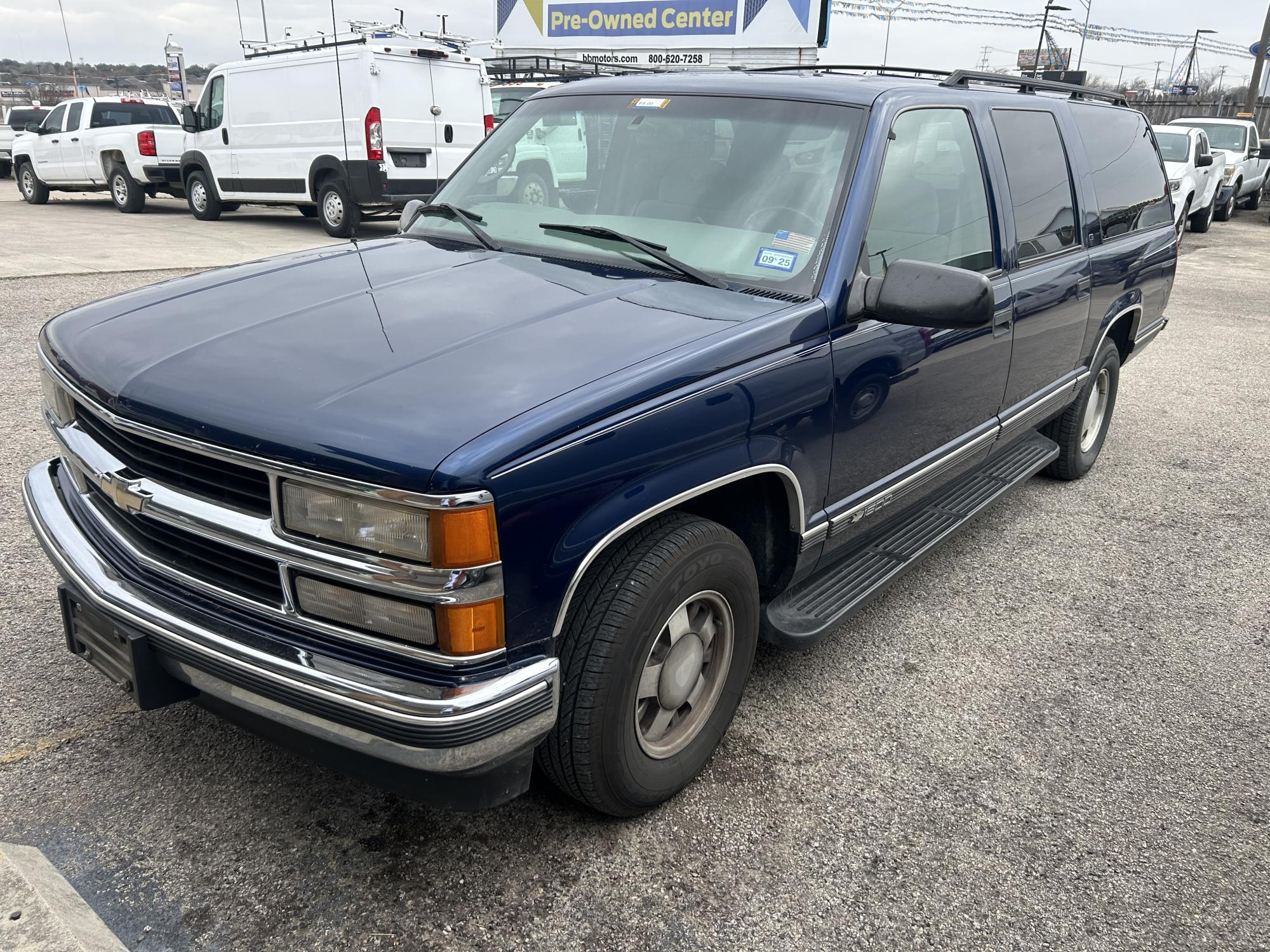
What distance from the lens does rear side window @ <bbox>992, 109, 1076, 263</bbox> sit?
3.78m

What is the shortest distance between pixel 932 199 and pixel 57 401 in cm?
275

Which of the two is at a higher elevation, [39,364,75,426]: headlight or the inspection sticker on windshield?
the inspection sticker on windshield

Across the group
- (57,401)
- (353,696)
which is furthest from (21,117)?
(353,696)

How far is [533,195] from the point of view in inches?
134

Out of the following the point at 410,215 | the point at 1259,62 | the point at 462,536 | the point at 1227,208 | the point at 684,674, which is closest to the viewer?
the point at 462,536

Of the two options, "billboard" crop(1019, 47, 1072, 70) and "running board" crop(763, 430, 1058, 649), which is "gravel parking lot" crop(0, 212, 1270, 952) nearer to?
"running board" crop(763, 430, 1058, 649)

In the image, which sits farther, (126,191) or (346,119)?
(126,191)

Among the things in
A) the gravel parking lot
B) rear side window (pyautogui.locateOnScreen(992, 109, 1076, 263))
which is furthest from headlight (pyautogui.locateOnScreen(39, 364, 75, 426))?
rear side window (pyautogui.locateOnScreen(992, 109, 1076, 263))

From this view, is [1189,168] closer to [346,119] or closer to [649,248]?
[346,119]

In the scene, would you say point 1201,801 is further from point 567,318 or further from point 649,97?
point 649,97

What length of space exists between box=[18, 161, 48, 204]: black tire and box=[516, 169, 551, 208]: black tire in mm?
17875

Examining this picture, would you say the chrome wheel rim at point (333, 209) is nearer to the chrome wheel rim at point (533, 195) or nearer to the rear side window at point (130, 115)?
the rear side window at point (130, 115)

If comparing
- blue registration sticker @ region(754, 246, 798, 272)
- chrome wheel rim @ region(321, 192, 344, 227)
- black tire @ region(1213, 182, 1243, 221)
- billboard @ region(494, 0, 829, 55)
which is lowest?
black tire @ region(1213, 182, 1243, 221)

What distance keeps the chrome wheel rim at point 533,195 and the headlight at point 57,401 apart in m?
1.56
